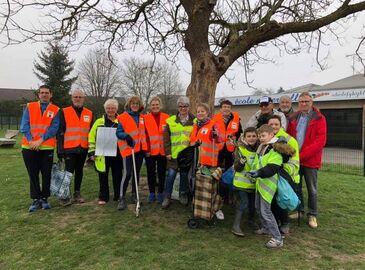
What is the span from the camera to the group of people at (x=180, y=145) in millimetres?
4926

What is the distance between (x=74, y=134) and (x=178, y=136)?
6.06 ft

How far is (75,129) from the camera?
6316 millimetres

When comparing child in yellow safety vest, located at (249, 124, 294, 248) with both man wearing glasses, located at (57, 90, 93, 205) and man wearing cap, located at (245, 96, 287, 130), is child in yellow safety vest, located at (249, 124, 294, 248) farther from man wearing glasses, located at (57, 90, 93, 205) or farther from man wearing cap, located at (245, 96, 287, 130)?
man wearing glasses, located at (57, 90, 93, 205)

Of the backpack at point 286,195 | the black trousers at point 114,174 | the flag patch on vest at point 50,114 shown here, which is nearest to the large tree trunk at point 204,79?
the black trousers at point 114,174

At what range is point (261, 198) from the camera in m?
4.69

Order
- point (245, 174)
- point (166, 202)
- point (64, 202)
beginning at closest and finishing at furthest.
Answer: point (245, 174)
point (166, 202)
point (64, 202)

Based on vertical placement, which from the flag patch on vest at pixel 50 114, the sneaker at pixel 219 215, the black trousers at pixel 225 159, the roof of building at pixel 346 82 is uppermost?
the roof of building at pixel 346 82

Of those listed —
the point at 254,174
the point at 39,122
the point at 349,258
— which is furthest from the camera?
the point at 39,122

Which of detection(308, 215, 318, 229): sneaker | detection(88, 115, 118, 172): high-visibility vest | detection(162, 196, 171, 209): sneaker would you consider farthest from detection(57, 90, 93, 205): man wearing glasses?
detection(308, 215, 318, 229): sneaker

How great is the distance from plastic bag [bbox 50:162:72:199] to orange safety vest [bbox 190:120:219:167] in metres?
2.35

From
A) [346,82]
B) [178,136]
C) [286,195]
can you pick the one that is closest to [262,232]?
[286,195]

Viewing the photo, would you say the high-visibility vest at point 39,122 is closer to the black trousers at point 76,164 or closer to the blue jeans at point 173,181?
the black trousers at point 76,164

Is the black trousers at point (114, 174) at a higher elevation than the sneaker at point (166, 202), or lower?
higher

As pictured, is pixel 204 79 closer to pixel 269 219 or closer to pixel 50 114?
pixel 50 114
